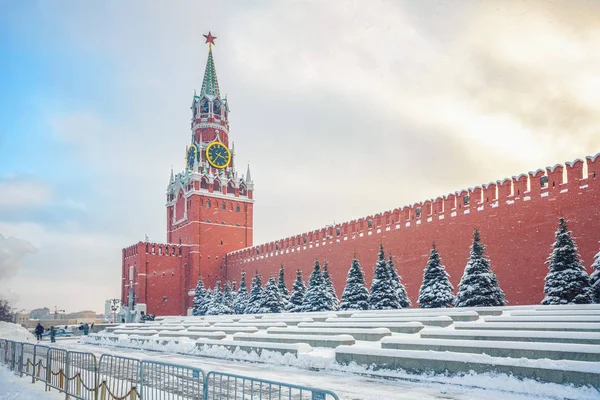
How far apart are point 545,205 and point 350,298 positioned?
32.3ft

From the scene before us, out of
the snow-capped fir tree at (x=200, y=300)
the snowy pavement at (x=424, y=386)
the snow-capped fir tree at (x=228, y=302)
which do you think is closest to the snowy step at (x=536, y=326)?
the snowy pavement at (x=424, y=386)

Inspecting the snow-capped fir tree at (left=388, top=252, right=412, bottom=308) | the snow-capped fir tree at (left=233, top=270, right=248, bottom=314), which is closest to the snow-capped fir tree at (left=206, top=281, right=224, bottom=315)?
the snow-capped fir tree at (left=233, top=270, right=248, bottom=314)

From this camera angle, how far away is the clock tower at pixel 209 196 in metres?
47.2

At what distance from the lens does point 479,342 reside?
813cm

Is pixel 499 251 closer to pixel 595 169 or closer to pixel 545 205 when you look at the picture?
pixel 545 205

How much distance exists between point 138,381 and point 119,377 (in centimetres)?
78

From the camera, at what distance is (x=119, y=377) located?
679 centimetres

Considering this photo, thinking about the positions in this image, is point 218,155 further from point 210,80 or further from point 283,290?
point 283,290

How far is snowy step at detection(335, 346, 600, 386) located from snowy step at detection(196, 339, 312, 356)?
1276 millimetres

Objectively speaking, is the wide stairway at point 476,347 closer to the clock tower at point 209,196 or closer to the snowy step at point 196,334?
the snowy step at point 196,334

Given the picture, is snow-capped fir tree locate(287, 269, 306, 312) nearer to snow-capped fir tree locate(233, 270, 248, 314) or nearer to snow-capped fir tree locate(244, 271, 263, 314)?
snow-capped fir tree locate(244, 271, 263, 314)

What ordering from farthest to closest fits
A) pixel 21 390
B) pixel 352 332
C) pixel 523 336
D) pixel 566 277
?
pixel 566 277 < pixel 352 332 < pixel 21 390 < pixel 523 336

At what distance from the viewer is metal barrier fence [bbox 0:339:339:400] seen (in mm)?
4797

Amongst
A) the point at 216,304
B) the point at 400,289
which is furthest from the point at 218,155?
the point at 400,289
